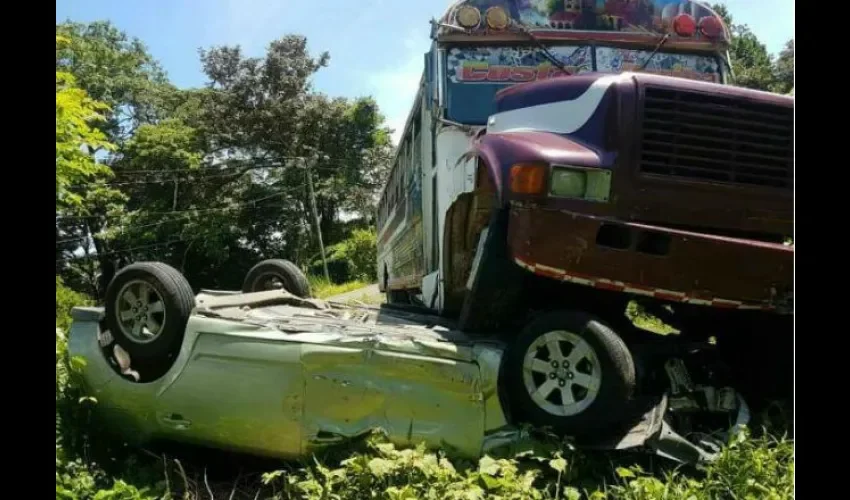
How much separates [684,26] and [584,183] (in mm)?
2376

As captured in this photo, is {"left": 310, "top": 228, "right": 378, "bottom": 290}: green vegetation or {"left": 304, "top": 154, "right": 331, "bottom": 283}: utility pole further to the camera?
{"left": 310, "top": 228, "right": 378, "bottom": 290}: green vegetation

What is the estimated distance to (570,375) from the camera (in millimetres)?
3775

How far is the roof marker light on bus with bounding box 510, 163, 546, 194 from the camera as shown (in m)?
3.79

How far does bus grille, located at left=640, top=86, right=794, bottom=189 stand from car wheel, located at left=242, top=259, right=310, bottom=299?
4.19 m

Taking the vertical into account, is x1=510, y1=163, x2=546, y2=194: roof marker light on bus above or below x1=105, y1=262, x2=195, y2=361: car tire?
above

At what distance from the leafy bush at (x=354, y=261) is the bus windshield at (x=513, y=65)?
72.2ft

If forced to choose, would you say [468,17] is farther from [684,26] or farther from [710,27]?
[710,27]

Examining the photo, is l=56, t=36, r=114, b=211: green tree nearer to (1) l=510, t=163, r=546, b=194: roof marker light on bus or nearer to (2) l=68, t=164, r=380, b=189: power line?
(1) l=510, t=163, r=546, b=194: roof marker light on bus

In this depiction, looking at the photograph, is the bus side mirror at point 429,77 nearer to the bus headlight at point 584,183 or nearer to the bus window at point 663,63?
the bus window at point 663,63

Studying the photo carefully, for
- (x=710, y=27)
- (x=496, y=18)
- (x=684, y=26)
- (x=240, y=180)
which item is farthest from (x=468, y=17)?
(x=240, y=180)

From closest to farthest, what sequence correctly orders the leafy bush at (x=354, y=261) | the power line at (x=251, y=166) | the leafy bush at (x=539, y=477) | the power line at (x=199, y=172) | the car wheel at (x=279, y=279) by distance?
1. the leafy bush at (x=539, y=477)
2. the car wheel at (x=279, y=279)
3. the leafy bush at (x=354, y=261)
4. the power line at (x=199, y=172)
5. the power line at (x=251, y=166)

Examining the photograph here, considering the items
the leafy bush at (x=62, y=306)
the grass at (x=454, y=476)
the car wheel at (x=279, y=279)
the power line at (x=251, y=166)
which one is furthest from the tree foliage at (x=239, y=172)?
the grass at (x=454, y=476)

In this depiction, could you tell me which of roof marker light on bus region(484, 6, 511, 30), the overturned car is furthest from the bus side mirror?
the overturned car

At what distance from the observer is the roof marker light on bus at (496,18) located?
532 centimetres
